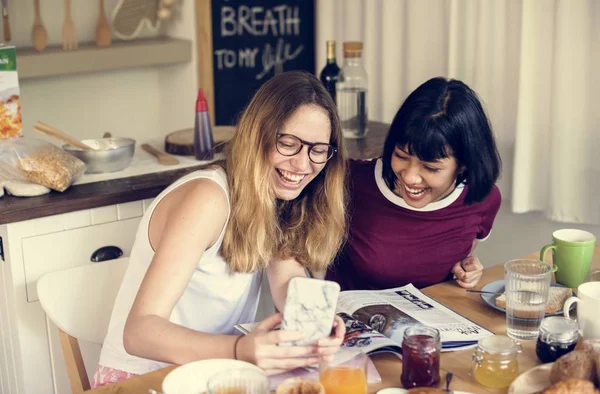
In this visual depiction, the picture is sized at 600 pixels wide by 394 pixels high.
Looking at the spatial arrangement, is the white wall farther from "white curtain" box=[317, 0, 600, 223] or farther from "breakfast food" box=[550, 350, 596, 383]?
"breakfast food" box=[550, 350, 596, 383]

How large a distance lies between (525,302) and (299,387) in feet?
1.72

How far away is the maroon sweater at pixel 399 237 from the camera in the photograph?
203 centimetres

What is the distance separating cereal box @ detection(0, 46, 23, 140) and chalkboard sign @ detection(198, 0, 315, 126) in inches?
41.9

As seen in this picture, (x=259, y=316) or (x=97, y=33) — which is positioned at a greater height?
(x=97, y=33)

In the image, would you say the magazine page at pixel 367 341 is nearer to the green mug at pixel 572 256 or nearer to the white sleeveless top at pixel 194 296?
the white sleeveless top at pixel 194 296

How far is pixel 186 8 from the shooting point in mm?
3299

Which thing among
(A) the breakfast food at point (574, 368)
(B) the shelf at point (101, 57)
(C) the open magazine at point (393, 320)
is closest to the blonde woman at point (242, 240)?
(C) the open magazine at point (393, 320)

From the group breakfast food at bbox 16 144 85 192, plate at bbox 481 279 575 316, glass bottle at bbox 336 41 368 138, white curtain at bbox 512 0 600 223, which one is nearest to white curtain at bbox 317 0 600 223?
white curtain at bbox 512 0 600 223

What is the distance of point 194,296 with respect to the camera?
1810 millimetres

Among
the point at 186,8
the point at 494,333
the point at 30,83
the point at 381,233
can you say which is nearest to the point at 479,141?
the point at 381,233

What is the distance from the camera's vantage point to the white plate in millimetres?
1337

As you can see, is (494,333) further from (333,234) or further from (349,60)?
(349,60)

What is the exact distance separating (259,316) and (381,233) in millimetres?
599

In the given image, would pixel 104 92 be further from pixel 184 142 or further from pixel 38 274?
pixel 38 274
